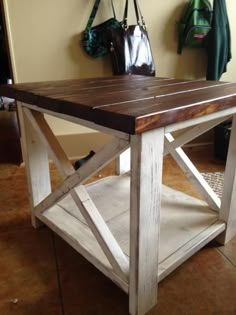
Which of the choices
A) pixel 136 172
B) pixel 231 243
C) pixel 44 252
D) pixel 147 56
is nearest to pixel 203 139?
pixel 147 56

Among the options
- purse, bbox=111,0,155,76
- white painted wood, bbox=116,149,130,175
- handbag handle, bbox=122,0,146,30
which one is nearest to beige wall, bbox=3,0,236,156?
handbag handle, bbox=122,0,146,30

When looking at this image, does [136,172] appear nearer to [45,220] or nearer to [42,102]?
[42,102]

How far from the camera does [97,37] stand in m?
1.63

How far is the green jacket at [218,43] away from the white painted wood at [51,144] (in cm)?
128

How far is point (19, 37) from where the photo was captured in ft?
5.08

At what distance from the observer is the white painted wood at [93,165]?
2.00 ft

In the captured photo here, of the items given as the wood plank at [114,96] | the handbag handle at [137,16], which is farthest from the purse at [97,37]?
the wood plank at [114,96]

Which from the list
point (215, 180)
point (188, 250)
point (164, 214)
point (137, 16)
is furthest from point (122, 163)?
point (137, 16)

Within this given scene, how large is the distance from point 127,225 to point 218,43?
1347mm

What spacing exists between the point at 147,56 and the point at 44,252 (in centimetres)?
122

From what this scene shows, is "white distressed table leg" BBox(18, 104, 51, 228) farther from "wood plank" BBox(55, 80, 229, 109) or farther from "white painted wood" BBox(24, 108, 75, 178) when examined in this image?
"wood plank" BBox(55, 80, 229, 109)

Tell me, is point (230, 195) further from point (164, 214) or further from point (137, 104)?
point (137, 104)

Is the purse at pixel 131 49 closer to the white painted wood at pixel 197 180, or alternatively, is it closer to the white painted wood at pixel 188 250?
the white painted wood at pixel 197 180

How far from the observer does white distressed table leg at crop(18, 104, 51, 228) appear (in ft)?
3.23
